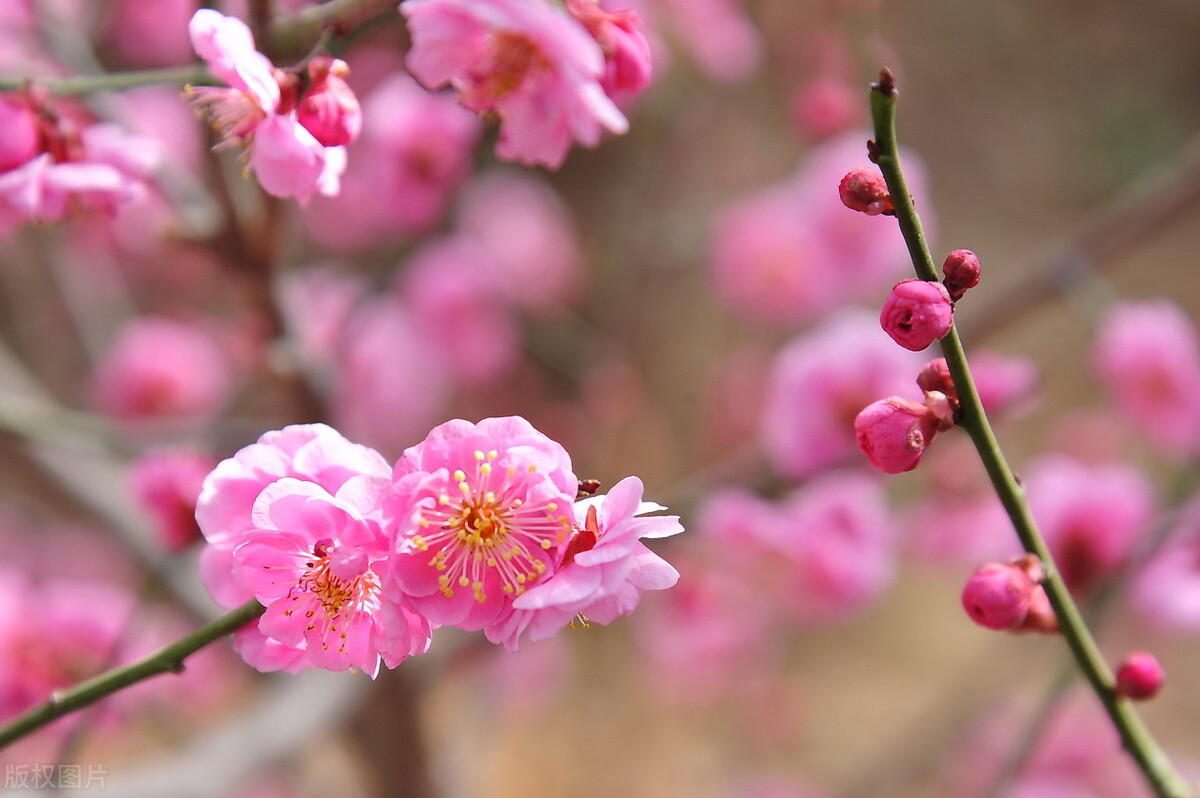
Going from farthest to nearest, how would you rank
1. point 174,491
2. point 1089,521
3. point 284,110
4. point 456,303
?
point 456,303 < point 1089,521 < point 174,491 < point 284,110

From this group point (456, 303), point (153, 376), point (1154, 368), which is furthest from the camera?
point (456, 303)

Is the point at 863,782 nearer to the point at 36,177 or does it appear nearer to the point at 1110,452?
the point at 1110,452

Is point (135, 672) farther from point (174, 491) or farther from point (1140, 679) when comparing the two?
point (1140, 679)

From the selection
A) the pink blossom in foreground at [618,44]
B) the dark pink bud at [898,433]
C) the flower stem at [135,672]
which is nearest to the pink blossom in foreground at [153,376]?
the flower stem at [135,672]

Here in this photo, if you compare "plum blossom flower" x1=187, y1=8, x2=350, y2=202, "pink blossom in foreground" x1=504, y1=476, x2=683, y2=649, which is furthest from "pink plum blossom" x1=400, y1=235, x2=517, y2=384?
"pink blossom in foreground" x1=504, y1=476, x2=683, y2=649

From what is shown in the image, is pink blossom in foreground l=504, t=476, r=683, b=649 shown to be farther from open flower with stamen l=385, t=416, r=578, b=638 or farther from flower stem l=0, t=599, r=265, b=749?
flower stem l=0, t=599, r=265, b=749

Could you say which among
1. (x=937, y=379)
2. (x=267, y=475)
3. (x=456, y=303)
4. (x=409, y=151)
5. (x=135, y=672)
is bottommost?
(x=135, y=672)

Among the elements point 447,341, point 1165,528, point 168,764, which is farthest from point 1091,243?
point 168,764

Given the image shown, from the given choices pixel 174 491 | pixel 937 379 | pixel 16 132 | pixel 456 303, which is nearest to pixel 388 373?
pixel 456 303

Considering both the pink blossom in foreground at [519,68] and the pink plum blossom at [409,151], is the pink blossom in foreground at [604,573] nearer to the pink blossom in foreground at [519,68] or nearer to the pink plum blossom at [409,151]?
the pink blossom in foreground at [519,68]
